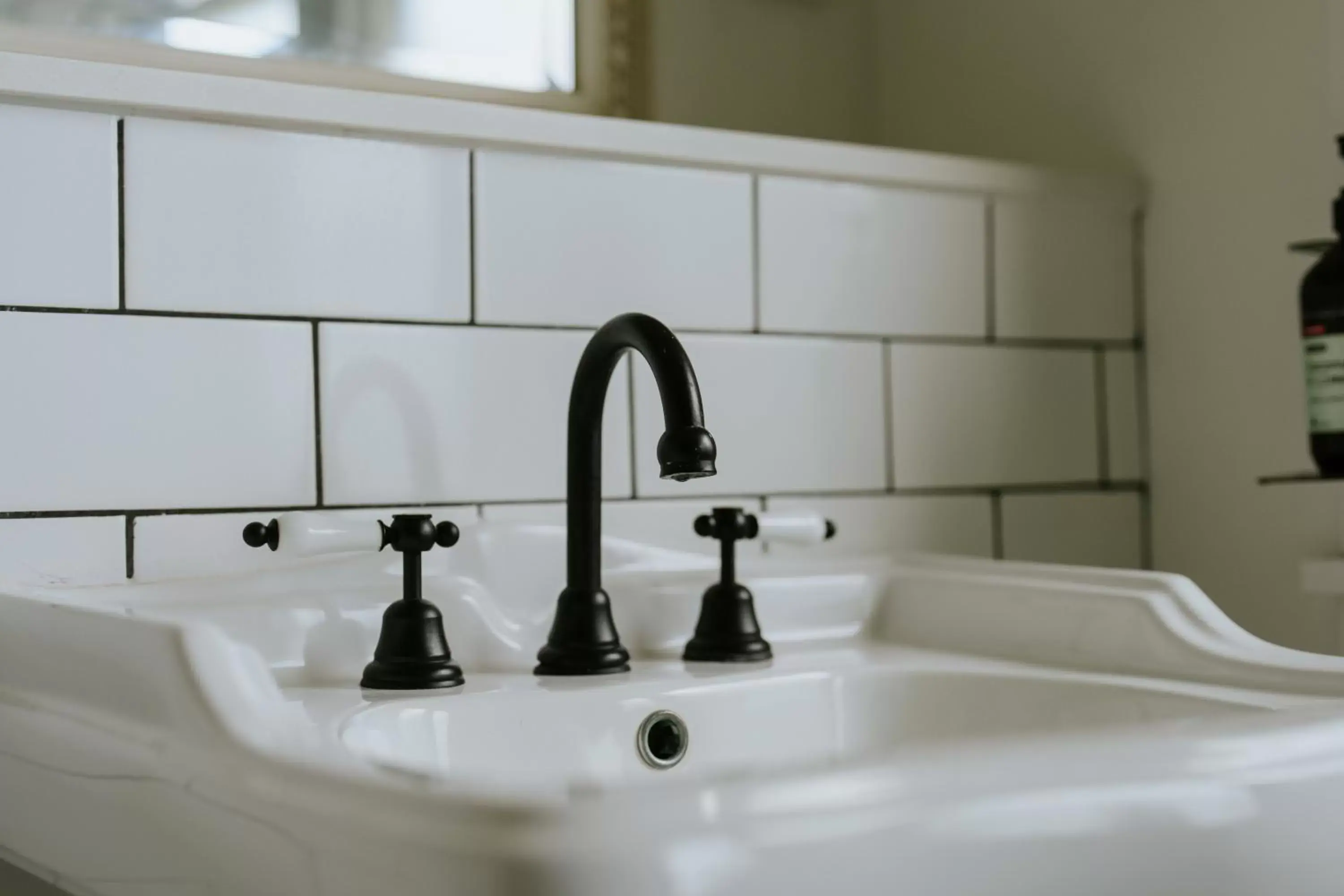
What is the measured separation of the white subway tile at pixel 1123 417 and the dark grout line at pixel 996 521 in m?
0.11

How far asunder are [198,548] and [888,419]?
1.61ft

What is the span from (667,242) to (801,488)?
0.63 ft

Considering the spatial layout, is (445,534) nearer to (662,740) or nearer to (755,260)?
(662,740)

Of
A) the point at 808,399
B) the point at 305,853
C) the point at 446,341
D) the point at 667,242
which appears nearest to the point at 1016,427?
the point at 808,399

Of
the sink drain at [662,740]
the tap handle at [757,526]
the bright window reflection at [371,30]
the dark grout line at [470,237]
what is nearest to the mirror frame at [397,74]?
the bright window reflection at [371,30]

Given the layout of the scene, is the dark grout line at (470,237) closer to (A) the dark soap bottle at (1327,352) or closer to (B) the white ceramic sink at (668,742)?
(B) the white ceramic sink at (668,742)

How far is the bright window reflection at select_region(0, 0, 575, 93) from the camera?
1010 millimetres

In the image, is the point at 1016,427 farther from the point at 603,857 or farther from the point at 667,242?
the point at 603,857

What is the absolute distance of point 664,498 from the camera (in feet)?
3.39

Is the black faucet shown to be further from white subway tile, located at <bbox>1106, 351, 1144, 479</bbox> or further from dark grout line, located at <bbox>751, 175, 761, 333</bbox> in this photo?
white subway tile, located at <bbox>1106, 351, 1144, 479</bbox>

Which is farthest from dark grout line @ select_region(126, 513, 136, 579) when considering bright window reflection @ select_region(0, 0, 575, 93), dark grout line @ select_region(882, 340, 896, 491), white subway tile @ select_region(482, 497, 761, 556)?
dark grout line @ select_region(882, 340, 896, 491)

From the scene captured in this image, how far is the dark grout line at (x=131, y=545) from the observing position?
2.84ft

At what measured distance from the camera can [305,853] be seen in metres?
0.46

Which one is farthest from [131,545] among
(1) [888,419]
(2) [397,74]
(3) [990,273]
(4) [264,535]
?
(3) [990,273]
